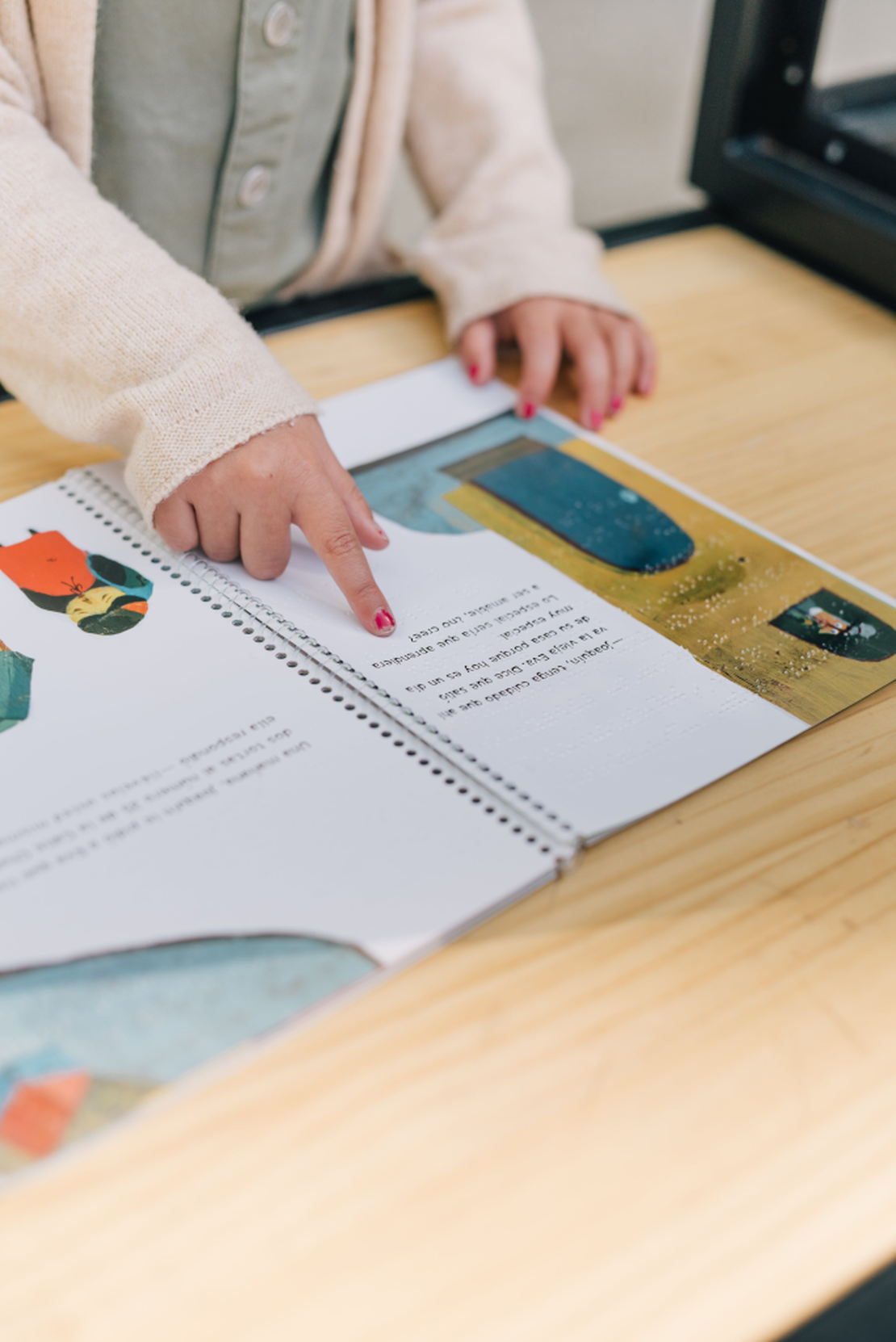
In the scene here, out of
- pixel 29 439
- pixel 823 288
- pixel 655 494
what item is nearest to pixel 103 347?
pixel 29 439

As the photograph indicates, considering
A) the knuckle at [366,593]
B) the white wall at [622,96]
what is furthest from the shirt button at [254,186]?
the white wall at [622,96]

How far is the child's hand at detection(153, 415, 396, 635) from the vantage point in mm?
475

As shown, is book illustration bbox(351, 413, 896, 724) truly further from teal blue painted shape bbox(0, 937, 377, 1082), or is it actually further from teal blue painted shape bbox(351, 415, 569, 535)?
teal blue painted shape bbox(0, 937, 377, 1082)

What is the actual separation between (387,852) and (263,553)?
0.57ft

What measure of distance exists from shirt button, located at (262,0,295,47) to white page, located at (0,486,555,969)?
391 mm

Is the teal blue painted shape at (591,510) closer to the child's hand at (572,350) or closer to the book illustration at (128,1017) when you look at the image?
the child's hand at (572,350)

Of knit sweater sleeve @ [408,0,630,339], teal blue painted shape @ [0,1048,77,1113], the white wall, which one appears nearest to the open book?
teal blue painted shape @ [0,1048,77,1113]

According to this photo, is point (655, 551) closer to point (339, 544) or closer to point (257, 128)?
point (339, 544)

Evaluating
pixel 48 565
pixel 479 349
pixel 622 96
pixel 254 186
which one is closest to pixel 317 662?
pixel 48 565

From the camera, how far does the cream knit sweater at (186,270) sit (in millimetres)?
487

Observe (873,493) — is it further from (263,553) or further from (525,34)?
(525,34)

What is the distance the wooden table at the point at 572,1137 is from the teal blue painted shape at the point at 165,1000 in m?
0.01

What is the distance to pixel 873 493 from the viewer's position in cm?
57

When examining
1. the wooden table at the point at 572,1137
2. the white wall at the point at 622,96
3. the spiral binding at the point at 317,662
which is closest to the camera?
the wooden table at the point at 572,1137
